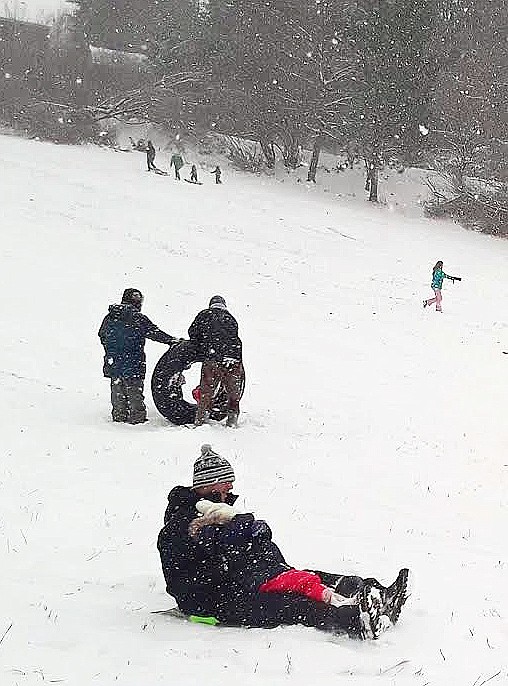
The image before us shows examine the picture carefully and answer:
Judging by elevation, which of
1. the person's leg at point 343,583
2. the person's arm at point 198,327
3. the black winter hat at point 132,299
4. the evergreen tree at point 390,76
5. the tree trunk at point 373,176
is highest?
the evergreen tree at point 390,76

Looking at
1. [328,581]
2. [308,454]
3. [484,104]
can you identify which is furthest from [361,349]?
[484,104]

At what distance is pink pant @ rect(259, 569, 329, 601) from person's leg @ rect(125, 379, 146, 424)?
6.19m

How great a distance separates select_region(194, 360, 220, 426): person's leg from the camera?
36.0 ft

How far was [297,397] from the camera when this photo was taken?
1398cm

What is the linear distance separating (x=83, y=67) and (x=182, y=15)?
24.9 ft

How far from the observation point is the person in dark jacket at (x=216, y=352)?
1084 cm

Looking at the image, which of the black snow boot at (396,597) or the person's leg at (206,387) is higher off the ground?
the black snow boot at (396,597)

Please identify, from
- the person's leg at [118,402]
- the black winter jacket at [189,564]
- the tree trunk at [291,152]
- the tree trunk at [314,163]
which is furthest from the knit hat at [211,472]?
the tree trunk at [291,152]

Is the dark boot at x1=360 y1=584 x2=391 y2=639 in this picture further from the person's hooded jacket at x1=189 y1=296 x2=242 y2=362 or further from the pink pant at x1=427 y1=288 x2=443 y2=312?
the pink pant at x1=427 y1=288 x2=443 y2=312

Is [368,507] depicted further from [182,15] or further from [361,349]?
[182,15]

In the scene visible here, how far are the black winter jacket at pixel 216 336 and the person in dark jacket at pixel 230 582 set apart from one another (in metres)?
5.49

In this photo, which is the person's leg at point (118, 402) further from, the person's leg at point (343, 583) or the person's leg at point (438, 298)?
the person's leg at point (438, 298)

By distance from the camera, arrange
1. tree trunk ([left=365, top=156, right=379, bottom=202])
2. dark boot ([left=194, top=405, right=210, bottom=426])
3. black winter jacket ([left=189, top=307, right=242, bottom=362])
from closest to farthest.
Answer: black winter jacket ([left=189, top=307, right=242, bottom=362]) → dark boot ([left=194, top=405, right=210, bottom=426]) → tree trunk ([left=365, top=156, right=379, bottom=202])

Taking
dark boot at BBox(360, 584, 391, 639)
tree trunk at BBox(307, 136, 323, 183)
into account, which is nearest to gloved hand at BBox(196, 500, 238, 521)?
dark boot at BBox(360, 584, 391, 639)
